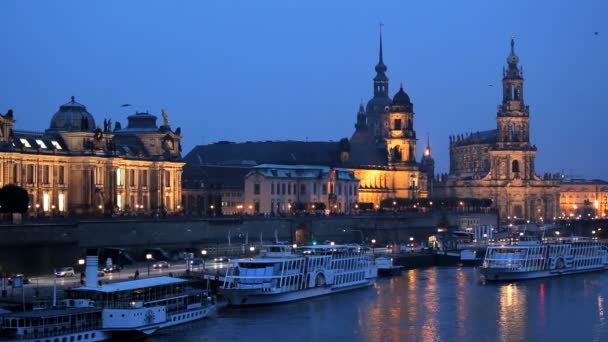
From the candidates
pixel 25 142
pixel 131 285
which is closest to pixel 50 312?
pixel 131 285

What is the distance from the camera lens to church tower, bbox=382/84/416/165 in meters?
155

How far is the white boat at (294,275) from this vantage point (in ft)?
231

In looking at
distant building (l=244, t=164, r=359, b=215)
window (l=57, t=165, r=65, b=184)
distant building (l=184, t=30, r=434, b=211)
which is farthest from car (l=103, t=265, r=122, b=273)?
distant building (l=184, t=30, r=434, b=211)

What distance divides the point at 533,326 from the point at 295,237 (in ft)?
164

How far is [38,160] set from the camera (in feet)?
313

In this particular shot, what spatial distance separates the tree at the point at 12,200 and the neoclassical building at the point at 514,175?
285ft

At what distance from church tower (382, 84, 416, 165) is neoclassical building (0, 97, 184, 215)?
4759 cm

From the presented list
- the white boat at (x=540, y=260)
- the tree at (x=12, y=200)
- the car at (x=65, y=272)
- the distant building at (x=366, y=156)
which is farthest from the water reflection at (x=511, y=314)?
the distant building at (x=366, y=156)

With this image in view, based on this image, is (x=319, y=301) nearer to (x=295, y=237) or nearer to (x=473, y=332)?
(x=473, y=332)

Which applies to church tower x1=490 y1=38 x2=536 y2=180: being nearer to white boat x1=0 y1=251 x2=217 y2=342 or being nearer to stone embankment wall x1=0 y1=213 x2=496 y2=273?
stone embankment wall x1=0 y1=213 x2=496 y2=273

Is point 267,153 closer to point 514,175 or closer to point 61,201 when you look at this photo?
point 514,175

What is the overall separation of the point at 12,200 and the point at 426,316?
3000 cm

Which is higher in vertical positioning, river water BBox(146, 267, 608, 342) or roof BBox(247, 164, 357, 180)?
roof BBox(247, 164, 357, 180)

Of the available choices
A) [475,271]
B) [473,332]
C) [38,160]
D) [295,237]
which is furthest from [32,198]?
[473,332]
